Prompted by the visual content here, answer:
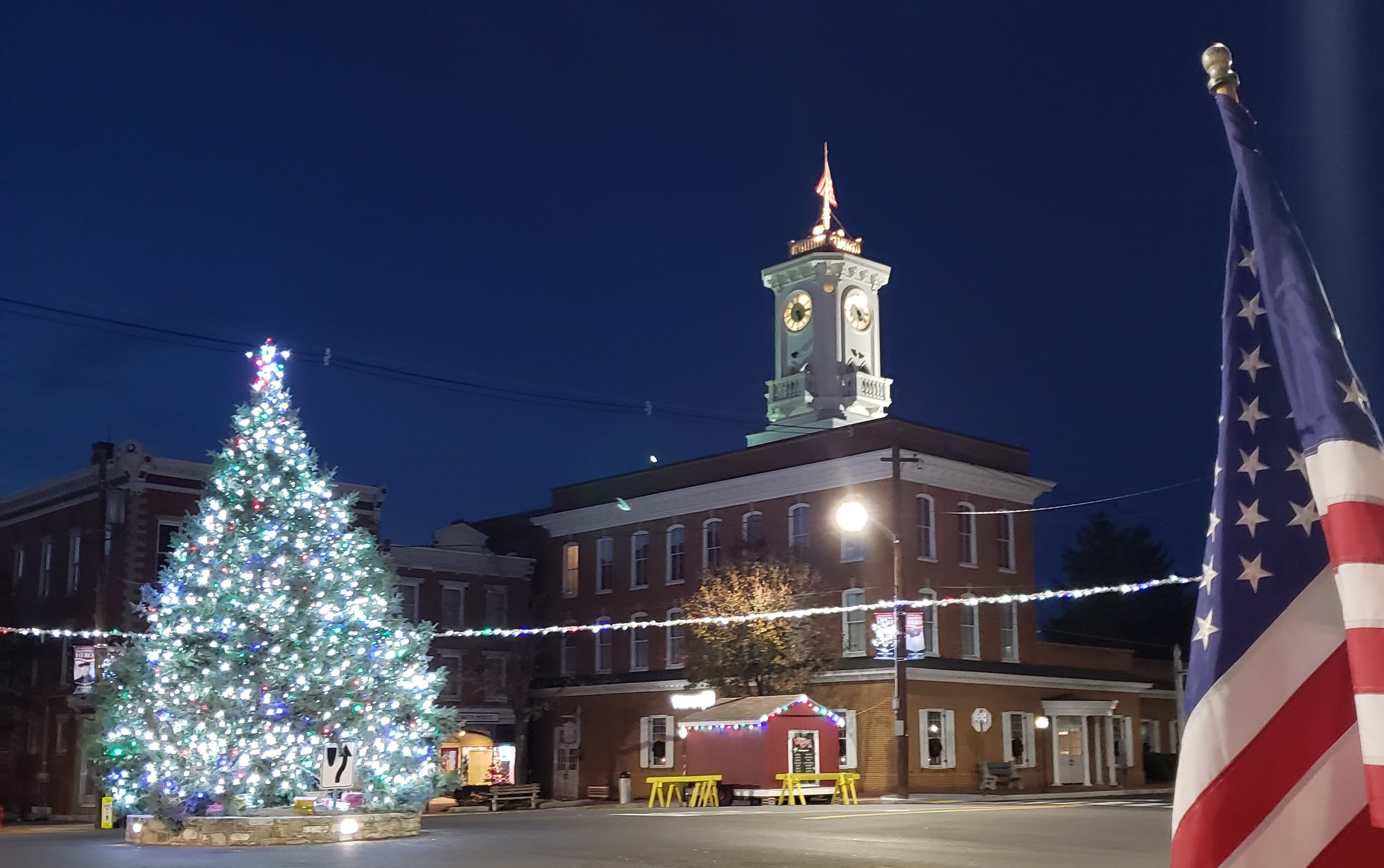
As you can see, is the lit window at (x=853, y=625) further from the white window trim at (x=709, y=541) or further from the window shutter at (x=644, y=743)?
the window shutter at (x=644, y=743)

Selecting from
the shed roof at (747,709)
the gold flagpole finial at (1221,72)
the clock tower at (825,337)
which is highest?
the clock tower at (825,337)

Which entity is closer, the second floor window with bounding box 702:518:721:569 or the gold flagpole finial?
the gold flagpole finial

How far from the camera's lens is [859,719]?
4334 centimetres

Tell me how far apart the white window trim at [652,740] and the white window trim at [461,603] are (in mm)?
8463

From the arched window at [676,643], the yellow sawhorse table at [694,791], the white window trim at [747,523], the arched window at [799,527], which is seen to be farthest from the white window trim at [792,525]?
the yellow sawhorse table at [694,791]

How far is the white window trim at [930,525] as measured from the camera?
45781mm

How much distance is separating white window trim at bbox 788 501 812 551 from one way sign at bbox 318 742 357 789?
23079 mm

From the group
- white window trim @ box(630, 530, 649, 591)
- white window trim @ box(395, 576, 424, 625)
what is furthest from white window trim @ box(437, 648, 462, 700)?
white window trim @ box(630, 530, 649, 591)

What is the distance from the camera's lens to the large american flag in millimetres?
3666

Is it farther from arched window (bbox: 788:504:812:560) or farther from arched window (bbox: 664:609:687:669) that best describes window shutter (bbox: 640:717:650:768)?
arched window (bbox: 788:504:812:560)

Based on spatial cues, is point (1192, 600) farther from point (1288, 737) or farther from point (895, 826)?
point (1288, 737)

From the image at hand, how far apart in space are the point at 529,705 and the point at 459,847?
107 feet

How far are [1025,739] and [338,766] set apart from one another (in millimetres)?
26793

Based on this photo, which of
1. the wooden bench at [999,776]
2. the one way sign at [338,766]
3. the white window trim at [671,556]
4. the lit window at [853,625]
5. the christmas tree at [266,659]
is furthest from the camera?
the white window trim at [671,556]
